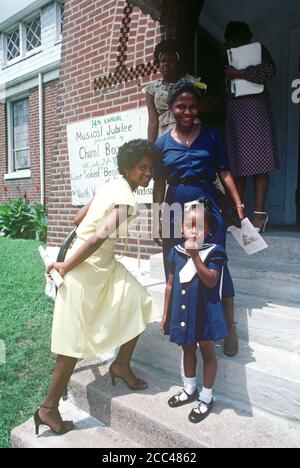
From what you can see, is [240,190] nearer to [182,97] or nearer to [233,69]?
[233,69]

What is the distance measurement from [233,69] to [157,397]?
244 centimetres

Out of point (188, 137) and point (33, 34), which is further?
point (33, 34)

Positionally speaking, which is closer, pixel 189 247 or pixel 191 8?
pixel 189 247

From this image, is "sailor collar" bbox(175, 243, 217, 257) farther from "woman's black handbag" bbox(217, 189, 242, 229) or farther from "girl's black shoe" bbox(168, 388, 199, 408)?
"girl's black shoe" bbox(168, 388, 199, 408)

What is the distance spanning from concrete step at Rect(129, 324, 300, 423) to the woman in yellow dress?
496mm

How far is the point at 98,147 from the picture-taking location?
4820mm

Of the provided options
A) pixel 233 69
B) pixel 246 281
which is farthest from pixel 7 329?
pixel 233 69

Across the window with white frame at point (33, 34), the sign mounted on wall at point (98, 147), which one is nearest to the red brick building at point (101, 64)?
the sign mounted on wall at point (98, 147)

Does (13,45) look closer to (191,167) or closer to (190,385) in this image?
(191,167)

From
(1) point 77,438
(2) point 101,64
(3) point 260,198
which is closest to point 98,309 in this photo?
(1) point 77,438

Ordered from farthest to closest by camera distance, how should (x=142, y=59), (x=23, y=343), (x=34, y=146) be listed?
1. (x=34, y=146)
2. (x=142, y=59)
3. (x=23, y=343)

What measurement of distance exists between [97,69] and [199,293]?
3.68 m

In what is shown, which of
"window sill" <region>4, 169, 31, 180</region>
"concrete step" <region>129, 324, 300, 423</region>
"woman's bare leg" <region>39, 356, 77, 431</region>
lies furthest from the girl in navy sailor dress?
"window sill" <region>4, 169, 31, 180</region>
